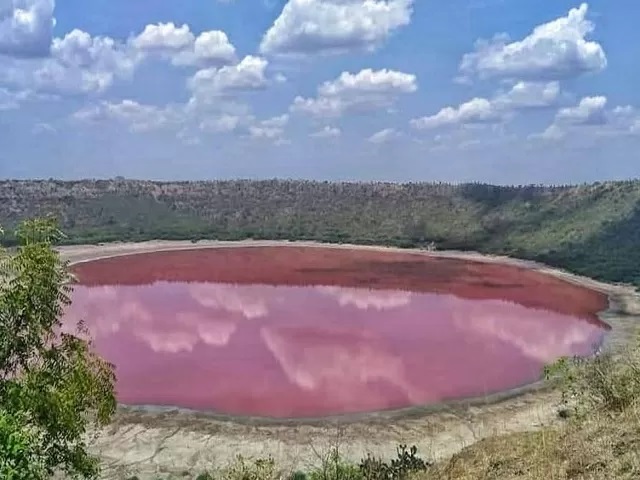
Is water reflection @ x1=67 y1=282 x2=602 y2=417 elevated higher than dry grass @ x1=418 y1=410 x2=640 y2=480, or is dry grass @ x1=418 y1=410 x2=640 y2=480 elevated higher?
dry grass @ x1=418 y1=410 x2=640 y2=480

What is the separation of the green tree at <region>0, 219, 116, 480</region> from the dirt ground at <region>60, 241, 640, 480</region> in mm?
8024

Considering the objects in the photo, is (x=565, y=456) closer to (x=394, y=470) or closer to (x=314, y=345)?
(x=394, y=470)

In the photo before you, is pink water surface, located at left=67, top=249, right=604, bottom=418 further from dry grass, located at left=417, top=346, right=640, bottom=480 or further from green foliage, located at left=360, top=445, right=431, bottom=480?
dry grass, located at left=417, top=346, right=640, bottom=480

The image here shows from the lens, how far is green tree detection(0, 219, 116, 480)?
6621mm

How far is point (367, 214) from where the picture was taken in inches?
3031

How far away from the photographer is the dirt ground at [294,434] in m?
15.5

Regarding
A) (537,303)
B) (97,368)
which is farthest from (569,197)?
(97,368)

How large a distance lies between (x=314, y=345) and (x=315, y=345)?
0.04m

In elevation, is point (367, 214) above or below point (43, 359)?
below

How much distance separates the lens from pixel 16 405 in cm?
651

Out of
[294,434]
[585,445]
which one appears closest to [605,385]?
[585,445]

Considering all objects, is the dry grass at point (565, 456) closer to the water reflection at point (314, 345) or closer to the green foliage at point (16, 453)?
the green foliage at point (16, 453)

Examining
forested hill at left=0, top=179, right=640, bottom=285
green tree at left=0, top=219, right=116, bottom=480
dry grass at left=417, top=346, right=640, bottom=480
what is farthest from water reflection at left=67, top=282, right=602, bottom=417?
forested hill at left=0, top=179, right=640, bottom=285

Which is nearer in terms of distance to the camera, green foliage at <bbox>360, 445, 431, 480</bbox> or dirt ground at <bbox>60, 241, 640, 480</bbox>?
green foliage at <bbox>360, 445, 431, 480</bbox>
